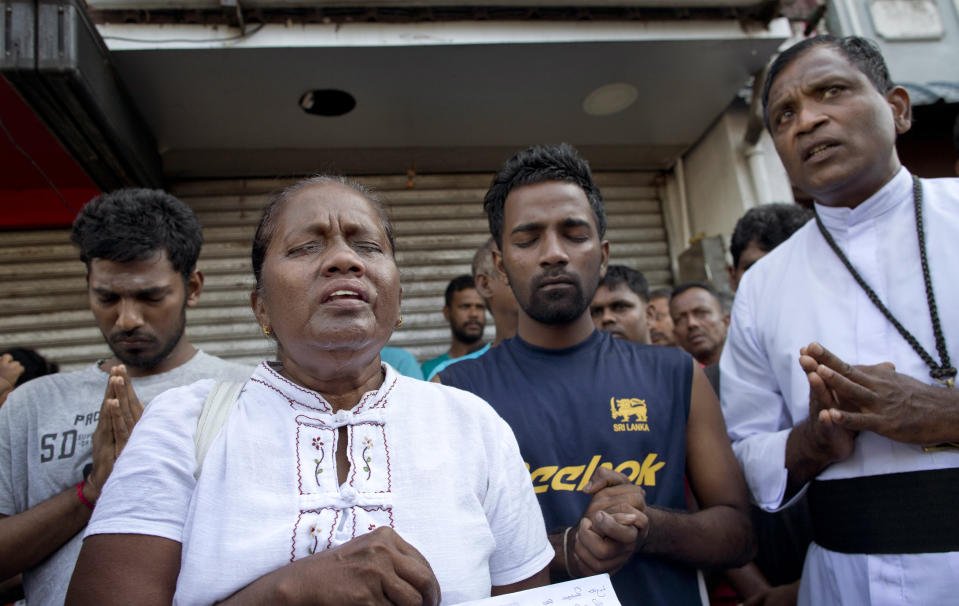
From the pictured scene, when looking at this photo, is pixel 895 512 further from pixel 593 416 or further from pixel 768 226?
pixel 768 226

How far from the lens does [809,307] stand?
77.2 inches

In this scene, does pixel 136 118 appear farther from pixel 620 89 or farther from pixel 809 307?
pixel 809 307

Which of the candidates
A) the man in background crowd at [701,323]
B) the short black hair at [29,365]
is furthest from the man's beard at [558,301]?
the short black hair at [29,365]

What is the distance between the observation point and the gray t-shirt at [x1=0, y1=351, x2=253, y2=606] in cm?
180

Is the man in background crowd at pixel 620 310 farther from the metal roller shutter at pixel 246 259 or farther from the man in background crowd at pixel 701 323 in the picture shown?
the metal roller shutter at pixel 246 259

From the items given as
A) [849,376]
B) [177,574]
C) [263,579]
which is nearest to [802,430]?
[849,376]

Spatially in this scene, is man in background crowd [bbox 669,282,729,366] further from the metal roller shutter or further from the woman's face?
the woman's face

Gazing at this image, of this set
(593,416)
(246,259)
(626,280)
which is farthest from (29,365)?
(626,280)

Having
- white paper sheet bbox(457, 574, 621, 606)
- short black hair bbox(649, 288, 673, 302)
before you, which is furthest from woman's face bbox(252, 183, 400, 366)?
Result: short black hair bbox(649, 288, 673, 302)

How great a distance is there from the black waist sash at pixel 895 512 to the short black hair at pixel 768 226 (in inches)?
72.2

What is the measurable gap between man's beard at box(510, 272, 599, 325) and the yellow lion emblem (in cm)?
32

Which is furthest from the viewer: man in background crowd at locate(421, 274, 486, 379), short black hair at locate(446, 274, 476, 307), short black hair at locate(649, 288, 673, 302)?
short black hair at locate(649, 288, 673, 302)

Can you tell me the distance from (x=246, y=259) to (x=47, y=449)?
12.3ft

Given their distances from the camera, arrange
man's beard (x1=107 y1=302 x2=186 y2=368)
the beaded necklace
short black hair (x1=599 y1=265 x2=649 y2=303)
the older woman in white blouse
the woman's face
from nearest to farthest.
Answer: the older woman in white blouse < the woman's face < the beaded necklace < man's beard (x1=107 y1=302 x2=186 y2=368) < short black hair (x1=599 y1=265 x2=649 y2=303)
